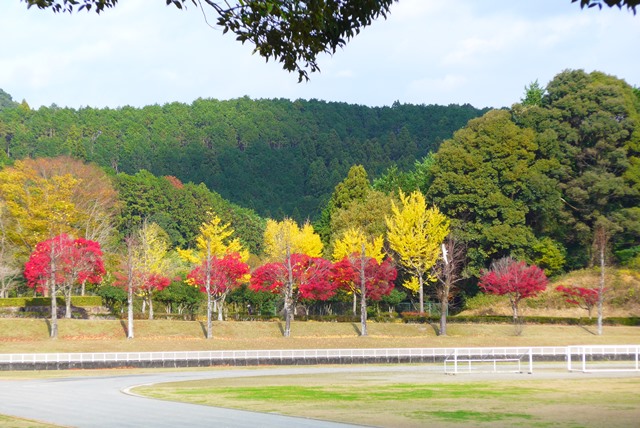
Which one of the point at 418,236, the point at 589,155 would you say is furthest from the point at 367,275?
the point at 589,155

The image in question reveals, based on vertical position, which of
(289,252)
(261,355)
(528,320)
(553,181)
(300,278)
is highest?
(553,181)

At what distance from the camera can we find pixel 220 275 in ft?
222

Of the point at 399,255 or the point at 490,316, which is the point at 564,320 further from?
the point at 399,255

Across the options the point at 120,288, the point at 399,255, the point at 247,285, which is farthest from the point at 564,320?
the point at 120,288

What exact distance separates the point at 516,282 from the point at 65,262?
1290 inches

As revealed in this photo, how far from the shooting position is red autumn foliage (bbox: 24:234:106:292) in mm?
62469

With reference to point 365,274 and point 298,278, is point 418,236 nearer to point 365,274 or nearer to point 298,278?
point 365,274

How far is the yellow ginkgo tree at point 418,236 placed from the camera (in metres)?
72.5

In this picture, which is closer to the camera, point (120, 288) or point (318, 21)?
point (318, 21)

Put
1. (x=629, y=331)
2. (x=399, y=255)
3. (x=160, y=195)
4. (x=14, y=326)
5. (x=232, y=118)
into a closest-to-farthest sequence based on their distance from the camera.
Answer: (x=14, y=326)
(x=629, y=331)
(x=399, y=255)
(x=160, y=195)
(x=232, y=118)

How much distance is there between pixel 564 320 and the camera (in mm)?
68062

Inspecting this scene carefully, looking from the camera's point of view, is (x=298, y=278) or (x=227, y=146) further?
(x=227, y=146)

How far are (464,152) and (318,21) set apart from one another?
66357 mm

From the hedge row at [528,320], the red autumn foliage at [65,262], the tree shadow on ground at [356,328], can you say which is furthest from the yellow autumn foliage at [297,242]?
the red autumn foliage at [65,262]
